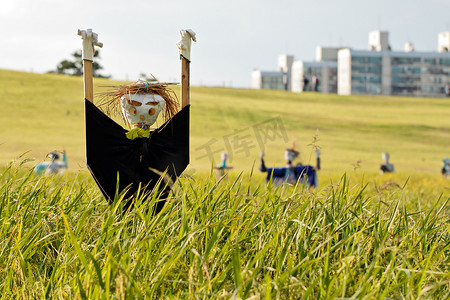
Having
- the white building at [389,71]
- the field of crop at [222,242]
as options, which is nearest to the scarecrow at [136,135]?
the field of crop at [222,242]

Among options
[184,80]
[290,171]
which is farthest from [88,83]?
[290,171]

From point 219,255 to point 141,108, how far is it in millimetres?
1661

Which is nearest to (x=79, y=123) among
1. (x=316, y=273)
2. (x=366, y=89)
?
(x=316, y=273)

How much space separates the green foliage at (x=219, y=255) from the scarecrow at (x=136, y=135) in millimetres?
362

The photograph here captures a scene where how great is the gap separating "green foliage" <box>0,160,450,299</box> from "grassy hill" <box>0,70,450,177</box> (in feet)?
33.2

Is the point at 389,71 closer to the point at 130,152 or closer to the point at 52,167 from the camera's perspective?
the point at 52,167

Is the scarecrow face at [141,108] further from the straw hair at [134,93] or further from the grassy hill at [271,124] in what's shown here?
the grassy hill at [271,124]

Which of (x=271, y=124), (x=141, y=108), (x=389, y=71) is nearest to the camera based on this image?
(x=141, y=108)

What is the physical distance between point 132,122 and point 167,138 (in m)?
0.30

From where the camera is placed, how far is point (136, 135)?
12.3 ft

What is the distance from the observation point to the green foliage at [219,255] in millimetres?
2188

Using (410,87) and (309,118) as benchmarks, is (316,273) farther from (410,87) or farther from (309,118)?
(410,87)

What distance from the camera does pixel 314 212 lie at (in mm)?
3000

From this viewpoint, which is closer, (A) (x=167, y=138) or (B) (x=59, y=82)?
(A) (x=167, y=138)
